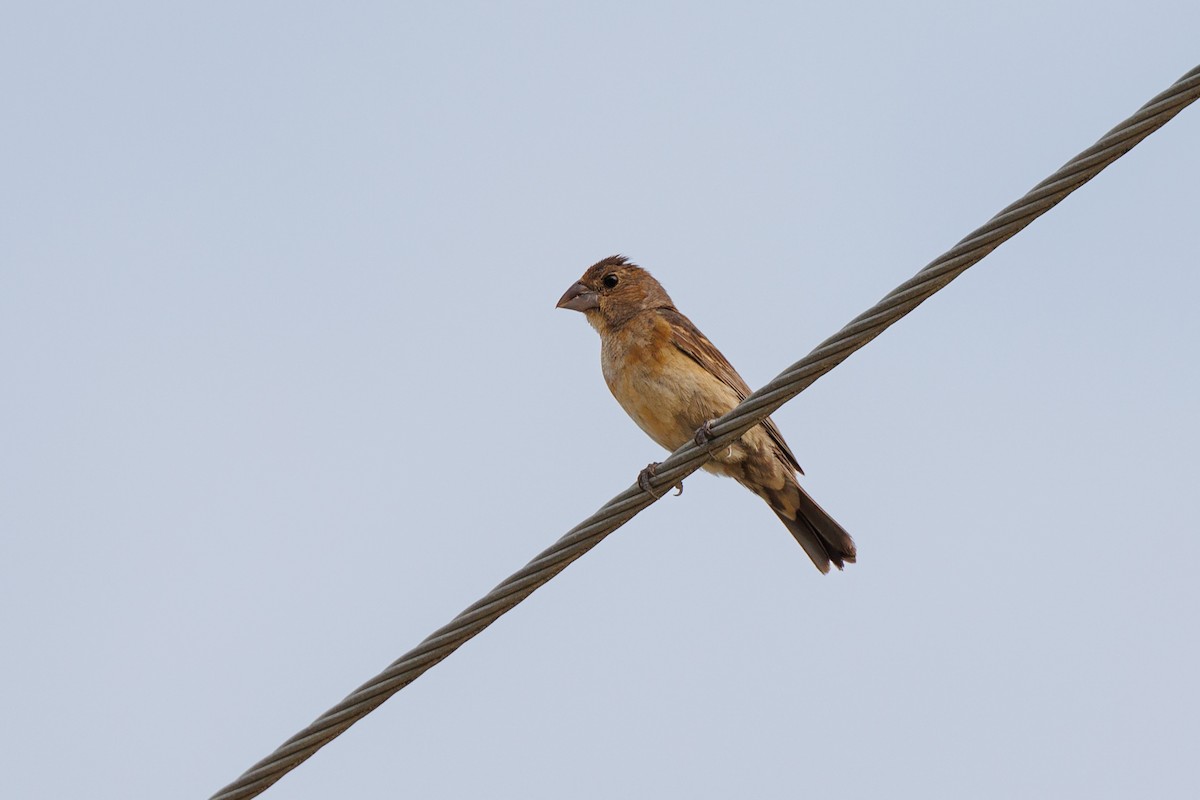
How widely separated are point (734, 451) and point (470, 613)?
3276 mm

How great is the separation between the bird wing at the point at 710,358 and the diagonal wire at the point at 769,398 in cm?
282

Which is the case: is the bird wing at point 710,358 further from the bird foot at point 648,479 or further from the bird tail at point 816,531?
the bird foot at point 648,479

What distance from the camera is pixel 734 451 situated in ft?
26.2

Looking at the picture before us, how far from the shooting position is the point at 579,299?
367 inches

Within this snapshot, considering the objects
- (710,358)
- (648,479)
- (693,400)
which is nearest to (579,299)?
(710,358)

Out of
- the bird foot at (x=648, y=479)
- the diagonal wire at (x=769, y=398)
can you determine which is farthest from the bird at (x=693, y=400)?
the diagonal wire at (x=769, y=398)

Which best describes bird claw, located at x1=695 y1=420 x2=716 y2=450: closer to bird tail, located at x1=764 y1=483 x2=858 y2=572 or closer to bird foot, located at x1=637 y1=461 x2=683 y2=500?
bird foot, located at x1=637 y1=461 x2=683 y2=500

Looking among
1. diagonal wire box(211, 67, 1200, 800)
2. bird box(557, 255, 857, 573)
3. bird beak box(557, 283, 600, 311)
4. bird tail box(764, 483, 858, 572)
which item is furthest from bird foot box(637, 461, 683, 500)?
bird beak box(557, 283, 600, 311)

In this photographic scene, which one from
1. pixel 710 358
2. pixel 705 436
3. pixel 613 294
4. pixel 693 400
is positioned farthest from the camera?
pixel 613 294

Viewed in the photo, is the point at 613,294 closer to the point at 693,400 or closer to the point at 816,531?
the point at 693,400

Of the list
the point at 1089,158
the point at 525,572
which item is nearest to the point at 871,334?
the point at 1089,158

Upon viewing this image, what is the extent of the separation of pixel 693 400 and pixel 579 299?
1585 mm

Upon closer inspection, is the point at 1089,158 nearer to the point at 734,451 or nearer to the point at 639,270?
the point at 734,451

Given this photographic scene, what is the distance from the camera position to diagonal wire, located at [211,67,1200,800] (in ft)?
15.0
